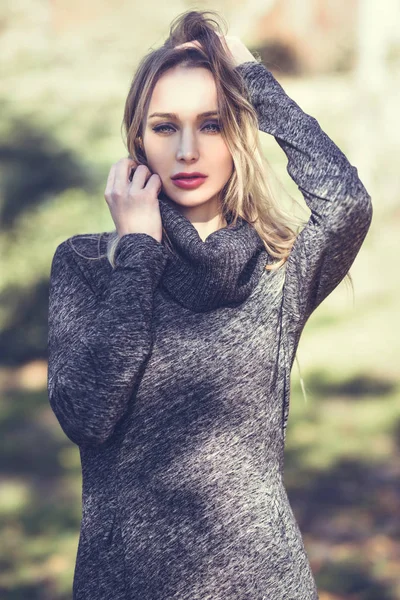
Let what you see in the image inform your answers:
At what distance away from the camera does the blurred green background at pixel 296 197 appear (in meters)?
4.34

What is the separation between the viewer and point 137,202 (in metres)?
1.86

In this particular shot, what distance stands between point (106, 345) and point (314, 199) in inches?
21.7

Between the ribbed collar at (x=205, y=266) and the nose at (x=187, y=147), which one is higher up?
the nose at (x=187, y=147)

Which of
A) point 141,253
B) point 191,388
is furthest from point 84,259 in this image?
point 191,388

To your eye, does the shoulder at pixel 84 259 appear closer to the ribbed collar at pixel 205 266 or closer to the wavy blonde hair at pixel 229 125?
the wavy blonde hair at pixel 229 125

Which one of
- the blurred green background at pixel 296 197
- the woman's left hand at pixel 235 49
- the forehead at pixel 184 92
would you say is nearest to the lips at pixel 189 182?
the forehead at pixel 184 92

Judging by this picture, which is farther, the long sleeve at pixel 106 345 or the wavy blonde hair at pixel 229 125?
the wavy blonde hair at pixel 229 125

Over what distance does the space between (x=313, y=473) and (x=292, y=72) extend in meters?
6.70

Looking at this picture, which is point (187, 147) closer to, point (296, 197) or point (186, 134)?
point (186, 134)

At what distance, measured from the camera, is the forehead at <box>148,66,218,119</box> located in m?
1.87

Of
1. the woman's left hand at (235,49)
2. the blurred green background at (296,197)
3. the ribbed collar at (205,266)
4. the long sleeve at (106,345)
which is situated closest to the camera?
the long sleeve at (106,345)

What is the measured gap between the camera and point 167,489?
176 cm

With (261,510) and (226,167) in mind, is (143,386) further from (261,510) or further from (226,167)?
(226,167)

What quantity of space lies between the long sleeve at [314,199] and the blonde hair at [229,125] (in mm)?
50
